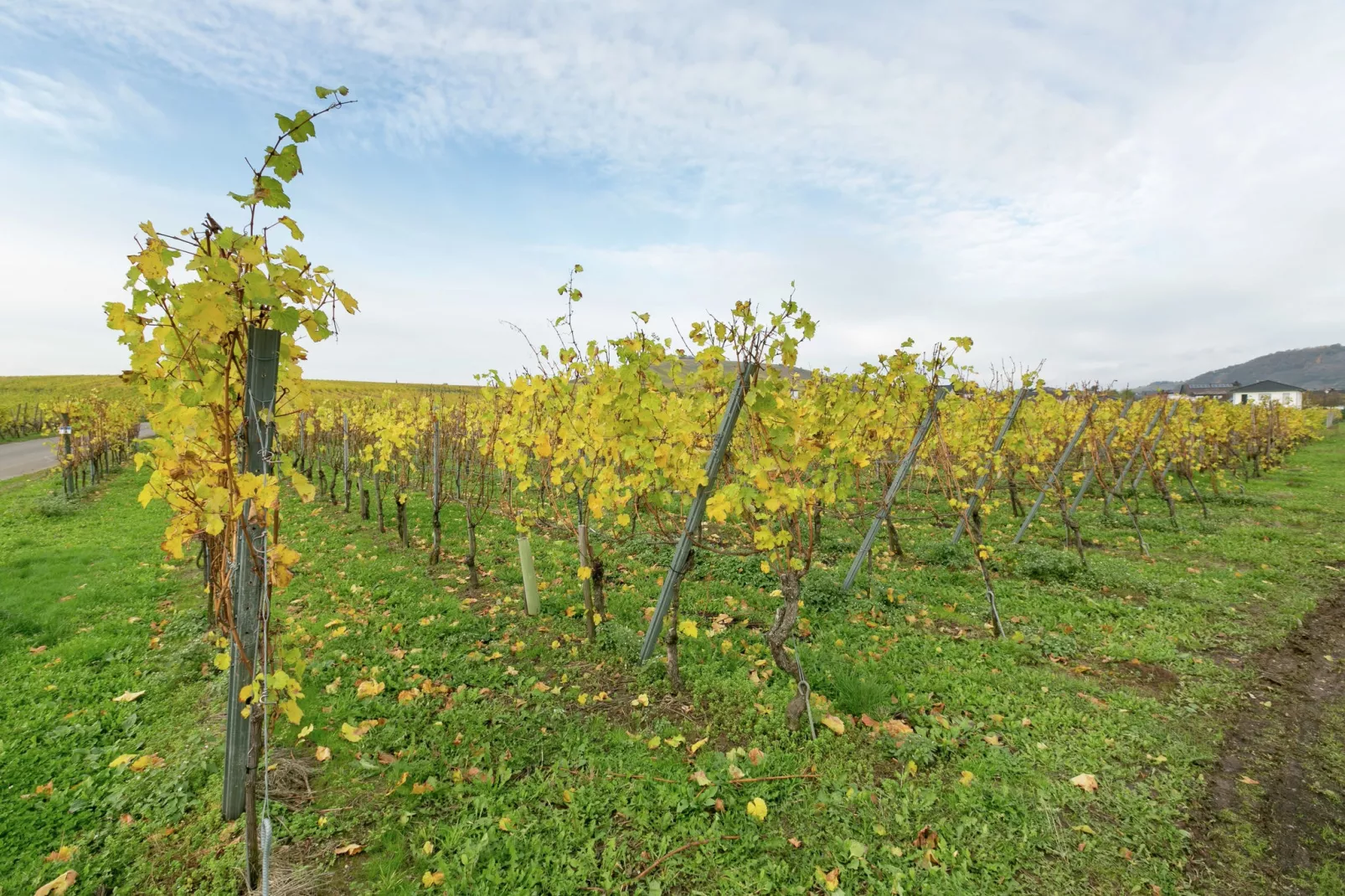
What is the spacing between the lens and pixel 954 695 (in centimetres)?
392

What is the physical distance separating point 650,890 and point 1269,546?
395 inches

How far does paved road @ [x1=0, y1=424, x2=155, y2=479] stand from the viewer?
16156 mm

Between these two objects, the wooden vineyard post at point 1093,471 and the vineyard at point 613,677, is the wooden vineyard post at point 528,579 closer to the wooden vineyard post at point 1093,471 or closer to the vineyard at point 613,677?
the vineyard at point 613,677

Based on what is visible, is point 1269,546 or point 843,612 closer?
point 843,612

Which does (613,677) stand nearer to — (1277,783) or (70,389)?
(1277,783)

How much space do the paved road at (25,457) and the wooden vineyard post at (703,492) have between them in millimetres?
15639

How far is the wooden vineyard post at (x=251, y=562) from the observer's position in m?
2.13

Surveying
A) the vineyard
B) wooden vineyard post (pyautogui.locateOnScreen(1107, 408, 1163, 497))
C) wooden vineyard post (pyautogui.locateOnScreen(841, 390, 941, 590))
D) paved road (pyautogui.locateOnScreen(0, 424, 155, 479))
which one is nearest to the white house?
wooden vineyard post (pyautogui.locateOnScreen(1107, 408, 1163, 497))

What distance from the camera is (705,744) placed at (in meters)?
3.36

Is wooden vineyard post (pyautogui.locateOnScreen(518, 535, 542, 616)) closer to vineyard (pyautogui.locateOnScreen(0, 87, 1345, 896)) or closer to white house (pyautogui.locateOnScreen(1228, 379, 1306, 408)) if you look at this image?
vineyard (pyautogui.locateOnScreen(0, 87, 1345, 896))

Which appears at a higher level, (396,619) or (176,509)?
(176,509)

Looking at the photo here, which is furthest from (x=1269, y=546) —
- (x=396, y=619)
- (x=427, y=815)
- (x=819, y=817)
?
(x=396, y=619)

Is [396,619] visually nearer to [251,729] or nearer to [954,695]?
[251,729]

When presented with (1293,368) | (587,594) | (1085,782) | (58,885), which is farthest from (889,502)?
(1293,368)
